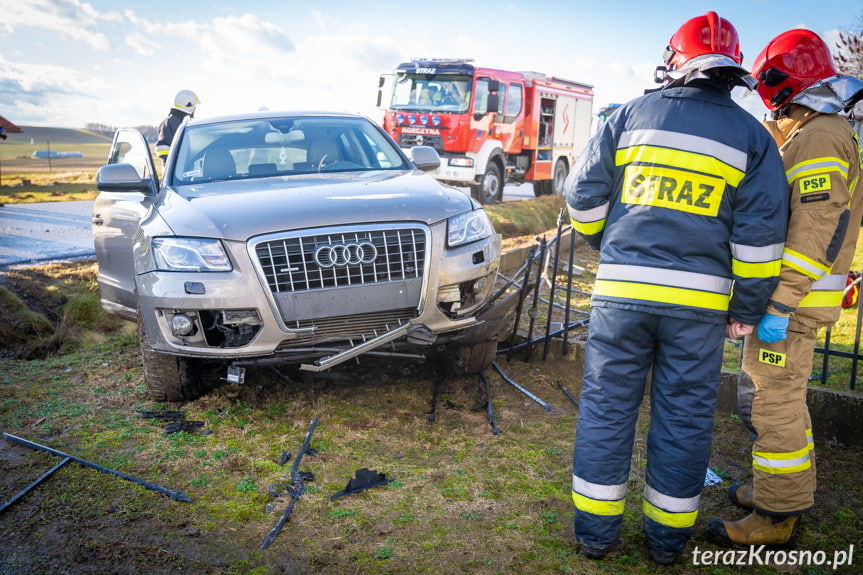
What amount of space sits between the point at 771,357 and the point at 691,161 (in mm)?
886

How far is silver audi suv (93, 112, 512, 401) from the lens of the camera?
355 cm

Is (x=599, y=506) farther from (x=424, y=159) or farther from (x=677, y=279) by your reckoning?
(x=424, y=159)

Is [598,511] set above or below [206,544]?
above

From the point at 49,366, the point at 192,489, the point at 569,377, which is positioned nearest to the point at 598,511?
the point at 192,489

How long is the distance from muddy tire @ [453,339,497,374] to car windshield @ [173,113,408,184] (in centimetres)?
144

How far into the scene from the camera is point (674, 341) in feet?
8.35

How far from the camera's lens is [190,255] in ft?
11.8

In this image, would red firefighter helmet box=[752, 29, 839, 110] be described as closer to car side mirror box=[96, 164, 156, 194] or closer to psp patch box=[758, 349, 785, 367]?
psp patch box=[758, 349, 785, 367]

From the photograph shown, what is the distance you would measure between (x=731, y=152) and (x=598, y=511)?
146 centimetres

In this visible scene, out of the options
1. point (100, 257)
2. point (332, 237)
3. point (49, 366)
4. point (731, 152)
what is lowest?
point (49, 366)

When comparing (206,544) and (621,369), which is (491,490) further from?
(206,544)

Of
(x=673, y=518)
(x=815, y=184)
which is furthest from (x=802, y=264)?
(x=673, y=518)

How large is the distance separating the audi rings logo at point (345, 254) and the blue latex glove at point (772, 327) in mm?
1920

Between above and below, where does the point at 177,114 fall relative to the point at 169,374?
above
